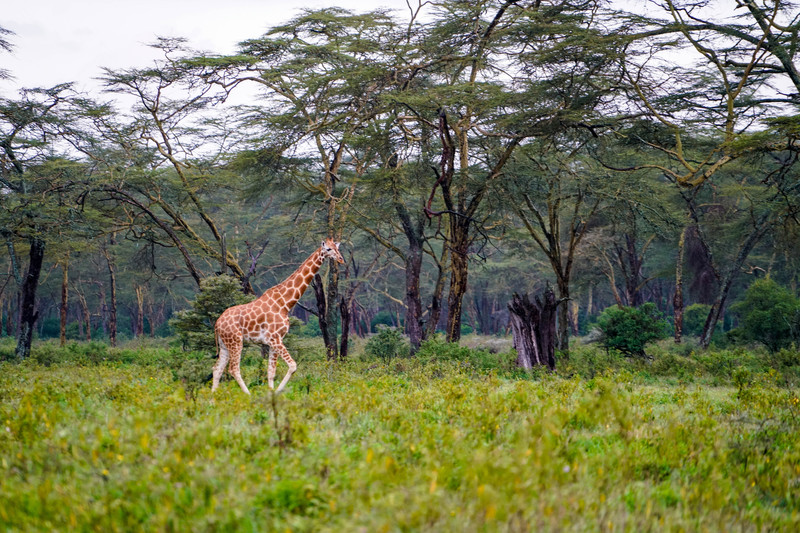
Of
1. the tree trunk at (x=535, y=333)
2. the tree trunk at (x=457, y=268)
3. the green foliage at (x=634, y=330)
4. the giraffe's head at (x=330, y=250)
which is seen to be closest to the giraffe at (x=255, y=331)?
the giraffe's head at (x=330, y=250)

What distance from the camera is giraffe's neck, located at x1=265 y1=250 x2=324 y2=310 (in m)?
9.95

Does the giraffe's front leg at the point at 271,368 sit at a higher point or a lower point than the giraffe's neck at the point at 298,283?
lower

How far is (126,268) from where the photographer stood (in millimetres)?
29828

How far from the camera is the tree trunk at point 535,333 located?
1386cm

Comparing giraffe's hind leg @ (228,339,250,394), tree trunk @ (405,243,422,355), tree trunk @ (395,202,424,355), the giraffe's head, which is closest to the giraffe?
giraffe's hind leg @ (228,339,250,394)

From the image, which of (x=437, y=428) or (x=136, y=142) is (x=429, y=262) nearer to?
(x=136, y=142)

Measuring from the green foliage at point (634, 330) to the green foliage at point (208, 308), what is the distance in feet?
34.8

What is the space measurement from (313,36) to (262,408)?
14.0 metres

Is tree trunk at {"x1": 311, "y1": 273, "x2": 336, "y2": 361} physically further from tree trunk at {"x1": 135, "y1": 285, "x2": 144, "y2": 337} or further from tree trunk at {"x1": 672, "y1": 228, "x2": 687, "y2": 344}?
tree trunk at {"x1": 135, "y1": 285, "x2": 144, "y2": 337}

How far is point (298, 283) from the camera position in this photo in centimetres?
1006

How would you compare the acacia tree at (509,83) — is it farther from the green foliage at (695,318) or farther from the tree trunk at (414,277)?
the green foliage at (695,318)

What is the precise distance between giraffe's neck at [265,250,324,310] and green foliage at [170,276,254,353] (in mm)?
3854

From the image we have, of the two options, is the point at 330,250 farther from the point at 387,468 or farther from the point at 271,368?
the point at 387,468

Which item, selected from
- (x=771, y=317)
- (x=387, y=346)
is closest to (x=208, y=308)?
(x=387, y=346)
